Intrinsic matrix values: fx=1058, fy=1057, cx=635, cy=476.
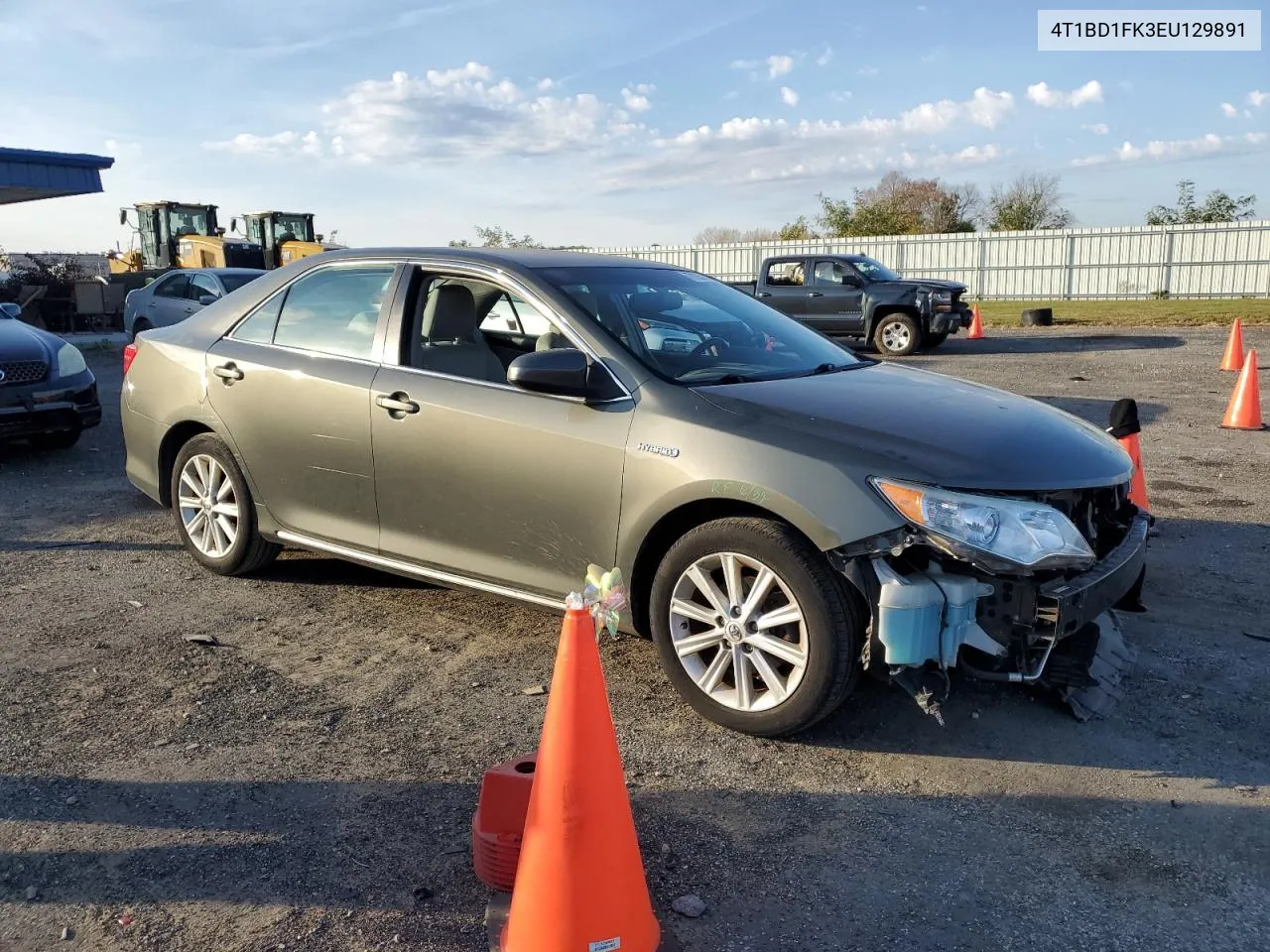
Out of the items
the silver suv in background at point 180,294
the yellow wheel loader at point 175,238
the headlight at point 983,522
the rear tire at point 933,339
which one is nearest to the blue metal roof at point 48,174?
the yellow wheel loader at point 175,238

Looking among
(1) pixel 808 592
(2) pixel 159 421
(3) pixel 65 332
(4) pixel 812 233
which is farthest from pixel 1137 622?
(4) pixel 812 233

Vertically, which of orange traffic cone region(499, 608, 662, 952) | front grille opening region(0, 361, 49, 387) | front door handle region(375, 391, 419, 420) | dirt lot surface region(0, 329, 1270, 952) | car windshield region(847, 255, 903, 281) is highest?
car windshield region(847, 255, 903, 281)

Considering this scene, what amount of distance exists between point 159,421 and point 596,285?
261 cm

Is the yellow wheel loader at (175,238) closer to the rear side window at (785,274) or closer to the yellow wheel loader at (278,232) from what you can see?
the yellow wheel loader at (278,232)

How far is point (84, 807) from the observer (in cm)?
322

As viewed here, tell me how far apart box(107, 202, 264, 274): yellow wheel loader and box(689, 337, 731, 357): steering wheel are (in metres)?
23.9

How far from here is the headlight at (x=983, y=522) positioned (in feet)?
10.8

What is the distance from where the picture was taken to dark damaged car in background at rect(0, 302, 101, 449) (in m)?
Answer: 8.25

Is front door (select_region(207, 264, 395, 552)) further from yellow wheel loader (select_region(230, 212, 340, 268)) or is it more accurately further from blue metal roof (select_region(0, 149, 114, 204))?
yellow wheel loader (select_region(230, 212, 340, 268))

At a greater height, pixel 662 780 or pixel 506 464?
pixel 506 464

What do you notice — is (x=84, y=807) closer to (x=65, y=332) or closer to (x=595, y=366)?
(x=595, y=366)

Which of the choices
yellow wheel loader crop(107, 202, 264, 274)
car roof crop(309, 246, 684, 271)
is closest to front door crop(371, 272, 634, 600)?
car roof crop(309, 246, 684, 271)

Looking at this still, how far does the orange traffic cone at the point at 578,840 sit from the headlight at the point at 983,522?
4.14 feet

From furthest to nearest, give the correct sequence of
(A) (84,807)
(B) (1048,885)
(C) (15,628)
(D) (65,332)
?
(D) (65,332) → (C) (15,628) → (A) (84,807) → (B) (1048,885)
